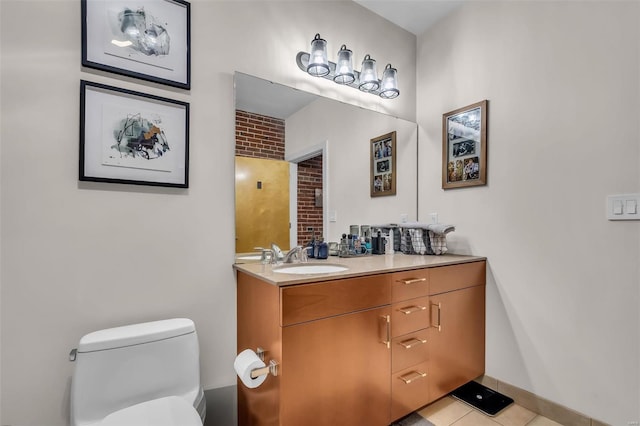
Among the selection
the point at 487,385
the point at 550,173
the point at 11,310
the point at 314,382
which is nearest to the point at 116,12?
the point at 11,310

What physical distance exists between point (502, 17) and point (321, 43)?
1.16 m

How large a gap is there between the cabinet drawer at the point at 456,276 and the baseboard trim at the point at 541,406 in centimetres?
63

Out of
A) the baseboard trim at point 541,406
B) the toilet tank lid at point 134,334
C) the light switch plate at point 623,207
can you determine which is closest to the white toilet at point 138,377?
the toilet tank lid at point 134,334

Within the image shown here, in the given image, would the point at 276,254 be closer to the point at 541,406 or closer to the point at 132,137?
the point at 132,137

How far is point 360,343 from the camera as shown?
137 cm

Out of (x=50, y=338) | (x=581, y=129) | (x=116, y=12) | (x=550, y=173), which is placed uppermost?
(x=116, y=12)

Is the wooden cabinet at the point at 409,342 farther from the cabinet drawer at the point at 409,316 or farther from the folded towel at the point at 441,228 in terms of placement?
the folded towel at the point at 441,228

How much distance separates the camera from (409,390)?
1.57 meters

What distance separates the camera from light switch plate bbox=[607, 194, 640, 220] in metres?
1.38

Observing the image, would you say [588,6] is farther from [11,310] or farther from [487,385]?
[11,310]

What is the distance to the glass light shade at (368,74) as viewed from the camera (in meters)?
2.03

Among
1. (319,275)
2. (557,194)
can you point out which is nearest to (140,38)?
(319,275)

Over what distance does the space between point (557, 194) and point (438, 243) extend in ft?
2.31

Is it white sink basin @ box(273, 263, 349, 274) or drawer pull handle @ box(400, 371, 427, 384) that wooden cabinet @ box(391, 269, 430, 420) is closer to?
drawer pull handle @ box(400, 371, 427, 384)
